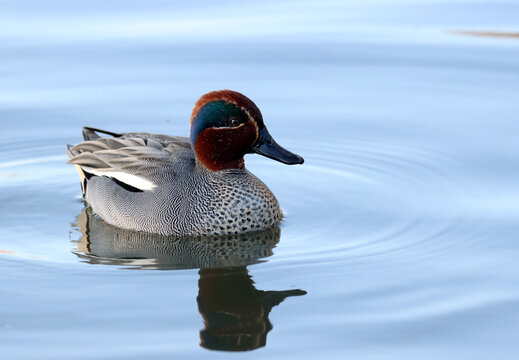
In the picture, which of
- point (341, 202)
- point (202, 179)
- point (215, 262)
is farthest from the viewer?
point (341, 202)

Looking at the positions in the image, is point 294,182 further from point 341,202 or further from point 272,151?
point 272,151

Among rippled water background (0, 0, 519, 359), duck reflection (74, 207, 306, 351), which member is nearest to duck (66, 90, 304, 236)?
duck reflection (74, 207, 306, 351)

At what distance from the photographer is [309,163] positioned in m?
10.6

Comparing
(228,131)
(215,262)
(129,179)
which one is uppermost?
(228,131)

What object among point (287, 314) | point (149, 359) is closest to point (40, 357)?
point (149, 359)

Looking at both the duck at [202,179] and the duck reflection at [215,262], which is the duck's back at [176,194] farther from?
the duck reflection at [215,262]

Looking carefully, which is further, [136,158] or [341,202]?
[341,202]

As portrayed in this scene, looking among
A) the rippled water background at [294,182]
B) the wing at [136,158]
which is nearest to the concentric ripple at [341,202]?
the rippled water background at [294,182]

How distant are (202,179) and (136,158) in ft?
2.04

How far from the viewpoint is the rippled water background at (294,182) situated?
22.6 feet

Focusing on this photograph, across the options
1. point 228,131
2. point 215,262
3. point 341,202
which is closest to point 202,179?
point 228,131

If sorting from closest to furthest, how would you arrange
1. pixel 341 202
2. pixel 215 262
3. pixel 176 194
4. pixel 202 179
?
pixel 215 262 → pixel 176 194 → pixel 202 179 → pixel 341 202

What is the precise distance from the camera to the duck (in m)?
8.85

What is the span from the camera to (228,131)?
8867 mm
